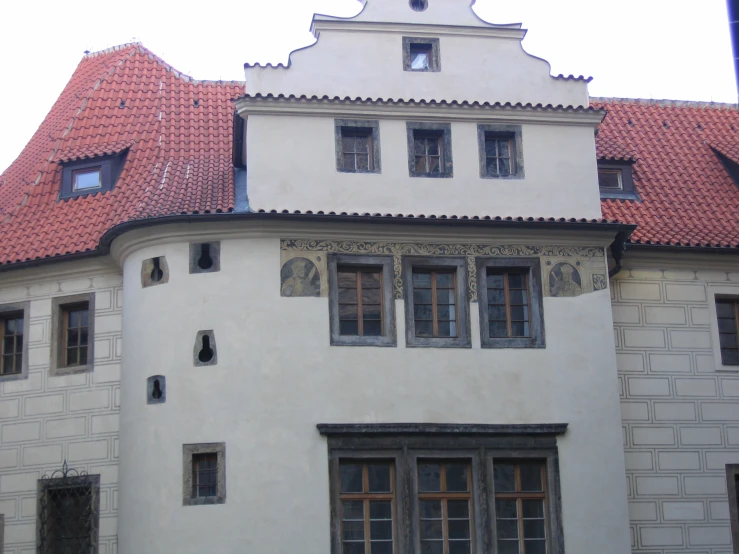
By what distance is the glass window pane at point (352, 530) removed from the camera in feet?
71.9

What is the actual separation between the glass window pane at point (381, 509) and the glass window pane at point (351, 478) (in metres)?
0.31

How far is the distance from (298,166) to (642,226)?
6.41m

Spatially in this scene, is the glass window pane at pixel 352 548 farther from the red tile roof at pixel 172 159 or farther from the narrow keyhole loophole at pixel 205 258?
the red tile roof at pixel 172 159

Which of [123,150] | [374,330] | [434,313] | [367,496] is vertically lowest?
[367,496]

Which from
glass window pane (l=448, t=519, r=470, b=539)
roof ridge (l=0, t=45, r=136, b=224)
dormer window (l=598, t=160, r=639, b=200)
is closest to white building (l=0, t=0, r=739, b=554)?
glass window pane (l=448, t=519, r=470, b=539)

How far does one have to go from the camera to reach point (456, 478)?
22.5m

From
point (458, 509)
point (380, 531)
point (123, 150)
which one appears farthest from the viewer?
point (123, 150)

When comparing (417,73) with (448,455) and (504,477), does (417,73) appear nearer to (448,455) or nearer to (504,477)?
(448,455)

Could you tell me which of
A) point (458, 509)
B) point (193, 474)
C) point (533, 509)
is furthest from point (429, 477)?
point (193, 474)

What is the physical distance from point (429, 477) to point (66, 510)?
589 cm

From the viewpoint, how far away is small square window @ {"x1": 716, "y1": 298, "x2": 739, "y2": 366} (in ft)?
82.7

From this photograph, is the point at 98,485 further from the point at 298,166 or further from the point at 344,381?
the point at 298,166

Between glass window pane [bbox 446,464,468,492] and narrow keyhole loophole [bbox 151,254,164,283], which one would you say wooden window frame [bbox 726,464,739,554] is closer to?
glass window pane [bbox 446,464,468,492]

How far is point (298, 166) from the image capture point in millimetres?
23609
